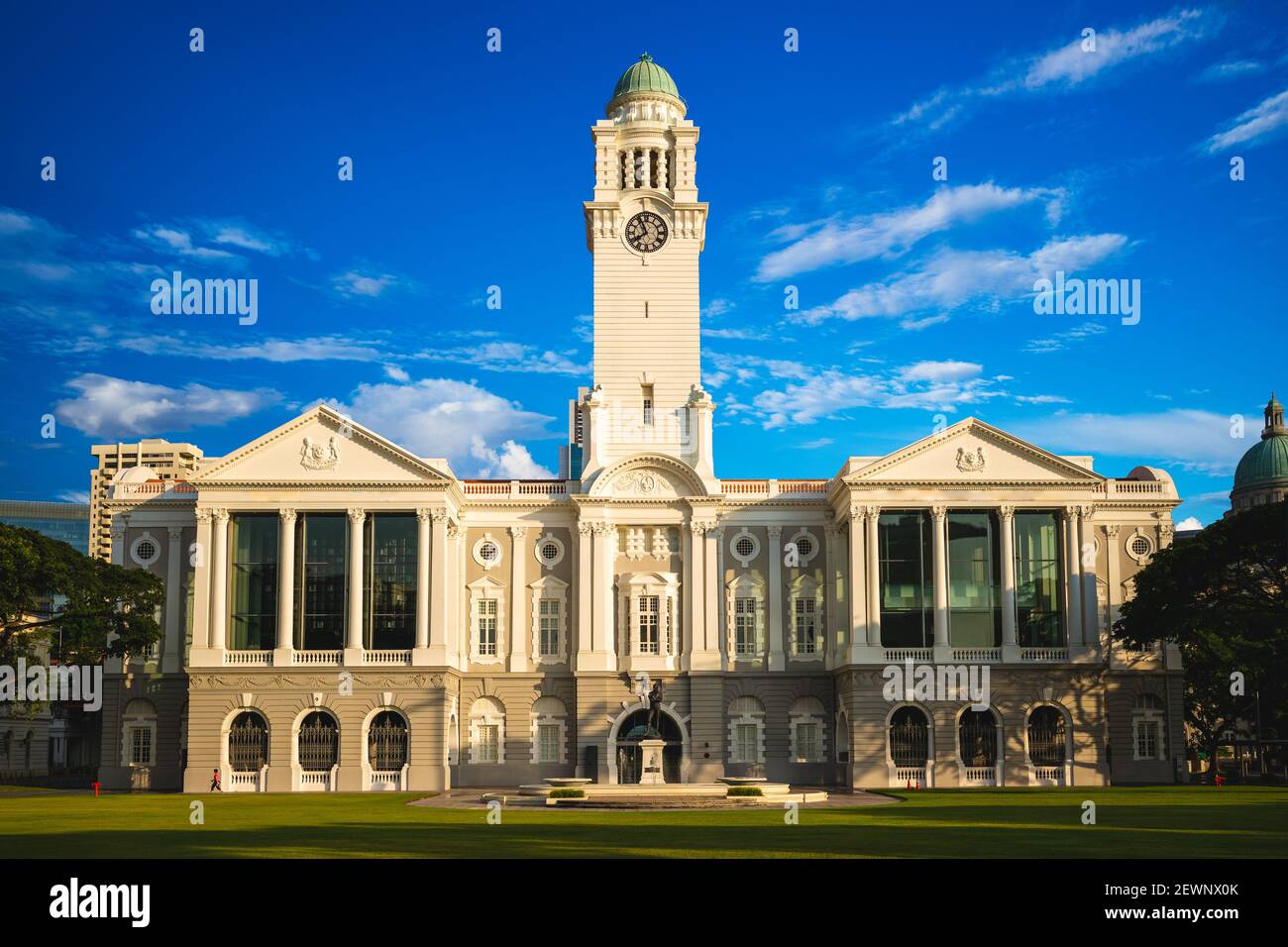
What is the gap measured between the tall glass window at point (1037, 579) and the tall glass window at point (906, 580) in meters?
4.15

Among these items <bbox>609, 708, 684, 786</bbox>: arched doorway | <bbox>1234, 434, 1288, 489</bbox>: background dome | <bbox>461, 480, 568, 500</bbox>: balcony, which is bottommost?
<bbox>609, 708, 684, 786</bbox>: arched doorway

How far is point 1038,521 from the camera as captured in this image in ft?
227

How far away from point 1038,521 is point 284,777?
3632cm

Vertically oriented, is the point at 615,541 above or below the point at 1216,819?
above

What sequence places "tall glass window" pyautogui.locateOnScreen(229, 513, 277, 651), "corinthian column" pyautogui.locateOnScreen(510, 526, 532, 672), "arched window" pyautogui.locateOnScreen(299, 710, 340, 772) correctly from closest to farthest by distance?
1. "arched window" pyautogui.locateOnScreen(299, 710, 340, 772)
2. "tall glass window" pyautogui.locateOnScreen(229, 513, 277, 651)
3. "corinthian column" pyautogui.locateOnScreen(510, 526, 532, 672)

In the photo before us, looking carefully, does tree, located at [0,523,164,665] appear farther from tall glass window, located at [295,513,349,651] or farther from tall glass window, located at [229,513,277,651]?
tall glass window, located at [295,513,349,651]

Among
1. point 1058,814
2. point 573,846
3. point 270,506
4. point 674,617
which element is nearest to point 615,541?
point 674,617

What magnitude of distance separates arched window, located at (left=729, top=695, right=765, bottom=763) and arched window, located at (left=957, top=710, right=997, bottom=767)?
936 centimetres

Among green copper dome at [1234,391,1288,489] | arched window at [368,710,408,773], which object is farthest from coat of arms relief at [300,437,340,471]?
green copper dome at [1234,391,1288,489]

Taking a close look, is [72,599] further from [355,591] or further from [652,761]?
[652,761]

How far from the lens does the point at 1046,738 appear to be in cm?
6750

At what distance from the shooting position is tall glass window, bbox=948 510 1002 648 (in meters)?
68.0

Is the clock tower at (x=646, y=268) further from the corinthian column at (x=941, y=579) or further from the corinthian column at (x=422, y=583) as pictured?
the corinthian column at (x=941, y=579)

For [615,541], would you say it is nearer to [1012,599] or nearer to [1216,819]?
[1012,599]
